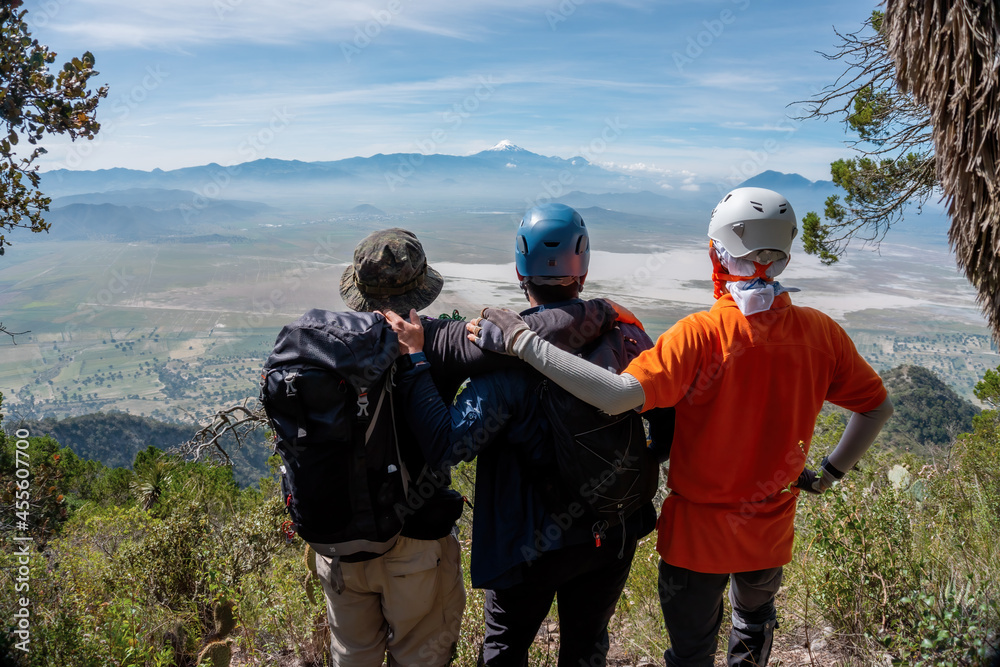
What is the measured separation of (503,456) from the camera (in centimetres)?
234

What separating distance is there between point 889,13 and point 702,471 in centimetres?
245

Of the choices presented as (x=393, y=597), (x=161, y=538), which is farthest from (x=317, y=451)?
(x=161, y=538)

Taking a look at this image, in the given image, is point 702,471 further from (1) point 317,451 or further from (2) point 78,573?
(2) point 78,573

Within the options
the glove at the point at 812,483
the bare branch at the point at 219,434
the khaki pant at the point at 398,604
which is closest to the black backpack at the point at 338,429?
the khaki pant at the point at 398,604

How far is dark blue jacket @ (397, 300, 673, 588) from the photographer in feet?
7.03

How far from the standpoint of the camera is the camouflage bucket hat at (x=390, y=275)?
244 centimetres

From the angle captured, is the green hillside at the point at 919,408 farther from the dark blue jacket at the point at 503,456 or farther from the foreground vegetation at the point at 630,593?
the dark blue jacket at the point at 503,456

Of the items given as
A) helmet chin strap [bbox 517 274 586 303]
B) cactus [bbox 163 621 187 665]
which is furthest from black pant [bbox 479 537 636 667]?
cactus [bbox 163 621 187 665]

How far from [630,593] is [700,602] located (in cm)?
203

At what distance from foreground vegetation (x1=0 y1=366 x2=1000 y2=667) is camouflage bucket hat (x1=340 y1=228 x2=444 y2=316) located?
2.04 m

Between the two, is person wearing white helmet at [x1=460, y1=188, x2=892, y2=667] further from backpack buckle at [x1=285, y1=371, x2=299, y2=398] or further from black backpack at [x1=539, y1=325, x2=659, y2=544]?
backpack buckle at [x1=285, y1=371, x2=299, y2=398]

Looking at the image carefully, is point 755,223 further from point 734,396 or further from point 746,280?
point 734,396

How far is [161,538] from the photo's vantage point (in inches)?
193

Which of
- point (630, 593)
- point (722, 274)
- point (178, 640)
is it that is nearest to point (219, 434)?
point (178, 640)
